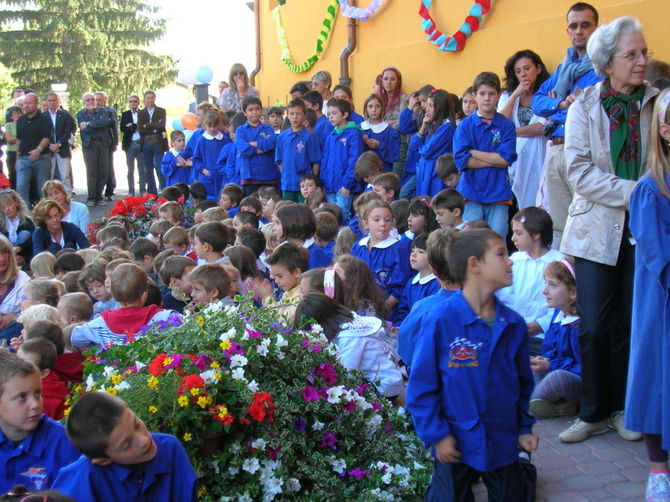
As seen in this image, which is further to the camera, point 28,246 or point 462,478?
point 28,246

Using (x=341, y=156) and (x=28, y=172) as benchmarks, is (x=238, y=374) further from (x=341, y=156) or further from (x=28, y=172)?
(x=28, y=172)

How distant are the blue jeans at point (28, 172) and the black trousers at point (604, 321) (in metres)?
12.8

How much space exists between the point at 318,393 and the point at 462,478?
1129 mm

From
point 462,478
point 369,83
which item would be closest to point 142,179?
point 369,83

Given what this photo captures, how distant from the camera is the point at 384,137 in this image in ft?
33.5

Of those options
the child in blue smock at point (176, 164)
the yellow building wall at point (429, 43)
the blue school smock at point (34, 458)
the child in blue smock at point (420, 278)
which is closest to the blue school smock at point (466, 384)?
the blue school smock at point (34, 458)

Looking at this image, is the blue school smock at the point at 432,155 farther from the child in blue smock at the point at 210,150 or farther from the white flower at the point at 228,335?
the child in blue smock at the point at 210,150

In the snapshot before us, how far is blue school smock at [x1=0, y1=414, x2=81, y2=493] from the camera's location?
3.34 metres

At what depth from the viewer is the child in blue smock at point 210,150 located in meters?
13.3

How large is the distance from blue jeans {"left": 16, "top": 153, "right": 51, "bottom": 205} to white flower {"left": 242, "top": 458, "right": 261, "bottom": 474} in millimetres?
12592

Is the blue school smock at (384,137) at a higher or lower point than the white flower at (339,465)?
higher

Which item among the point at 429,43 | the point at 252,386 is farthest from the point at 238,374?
the point at 429,43

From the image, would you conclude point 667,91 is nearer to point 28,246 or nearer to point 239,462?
point 239,462

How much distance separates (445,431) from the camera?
3.18m
